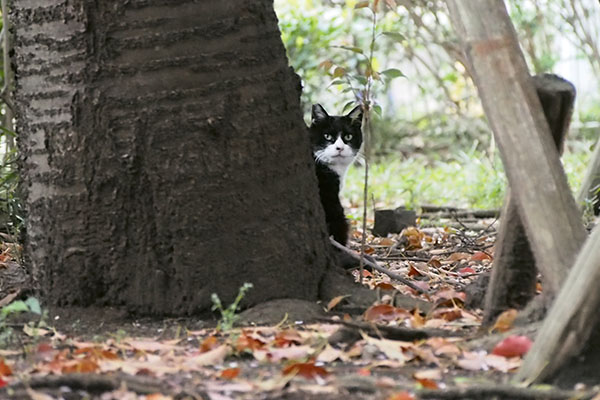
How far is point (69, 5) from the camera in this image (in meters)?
2.94

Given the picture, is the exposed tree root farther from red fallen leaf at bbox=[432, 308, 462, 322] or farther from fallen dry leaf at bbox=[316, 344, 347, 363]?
red fallen leaf at bbox=[432, 308, 462, 322]

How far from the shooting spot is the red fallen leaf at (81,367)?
91.7 inches

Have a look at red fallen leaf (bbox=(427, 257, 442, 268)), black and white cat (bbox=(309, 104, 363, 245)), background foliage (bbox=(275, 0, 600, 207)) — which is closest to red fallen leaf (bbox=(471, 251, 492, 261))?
red fallen leaf (bbox=(427, 257, 442, 268))

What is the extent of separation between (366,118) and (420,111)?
8265 mm

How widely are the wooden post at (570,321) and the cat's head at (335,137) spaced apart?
10.3 feet

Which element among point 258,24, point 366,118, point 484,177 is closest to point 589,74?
point 484,177

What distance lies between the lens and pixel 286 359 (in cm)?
247

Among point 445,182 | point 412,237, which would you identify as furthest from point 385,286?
point 445,182

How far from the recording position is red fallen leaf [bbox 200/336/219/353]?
8.39 ft

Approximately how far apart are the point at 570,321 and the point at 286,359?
29.6 inches

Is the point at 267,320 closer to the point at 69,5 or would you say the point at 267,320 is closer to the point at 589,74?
the point at 69,5

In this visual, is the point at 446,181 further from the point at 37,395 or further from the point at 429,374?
the point at 37,395

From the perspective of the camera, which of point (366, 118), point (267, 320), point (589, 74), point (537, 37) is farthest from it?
point (589, 74)

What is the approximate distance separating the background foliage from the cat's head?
182 cm
